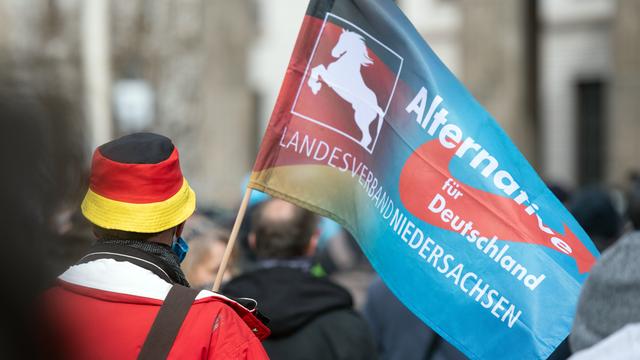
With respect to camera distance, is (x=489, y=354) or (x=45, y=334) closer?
(x=45, y=334)

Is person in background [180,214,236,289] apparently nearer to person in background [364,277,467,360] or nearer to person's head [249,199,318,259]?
person in background [364,277,467,360]

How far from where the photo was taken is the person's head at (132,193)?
2584 mm

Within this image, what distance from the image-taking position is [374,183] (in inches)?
145

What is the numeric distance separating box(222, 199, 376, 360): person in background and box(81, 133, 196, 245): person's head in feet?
4.38

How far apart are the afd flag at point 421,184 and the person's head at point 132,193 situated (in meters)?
0.92

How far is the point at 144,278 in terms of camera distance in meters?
2.48

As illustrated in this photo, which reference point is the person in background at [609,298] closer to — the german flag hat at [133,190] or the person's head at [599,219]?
the german flag hat at [133,190]

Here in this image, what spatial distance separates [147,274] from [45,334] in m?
1.43

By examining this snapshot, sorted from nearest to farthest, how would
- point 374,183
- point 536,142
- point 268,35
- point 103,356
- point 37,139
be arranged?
1. point 37,139
2. point 103,356
3. point 374,183
4. point 536,142
5. point 268,35

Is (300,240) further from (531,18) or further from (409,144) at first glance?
(531,18)

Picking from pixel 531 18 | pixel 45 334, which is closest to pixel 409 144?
pixel 45 334

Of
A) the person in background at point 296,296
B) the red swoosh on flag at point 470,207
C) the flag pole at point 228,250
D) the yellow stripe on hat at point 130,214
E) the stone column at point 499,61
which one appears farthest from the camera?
the stone column at point 499,61

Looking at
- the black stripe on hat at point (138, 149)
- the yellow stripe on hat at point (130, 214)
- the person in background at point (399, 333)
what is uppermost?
the black stripe on hat at point (138, 149)

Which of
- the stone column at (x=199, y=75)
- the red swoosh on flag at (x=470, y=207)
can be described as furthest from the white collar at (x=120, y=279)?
the stone column at (x=199, y=75)
